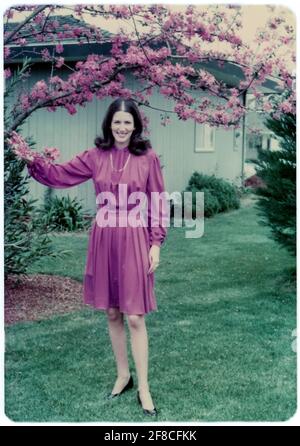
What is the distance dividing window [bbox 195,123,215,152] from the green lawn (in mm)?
5634

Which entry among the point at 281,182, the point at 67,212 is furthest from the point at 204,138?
the point at 281,182

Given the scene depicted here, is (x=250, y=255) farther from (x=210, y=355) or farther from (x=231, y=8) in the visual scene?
(x=231, y=8)

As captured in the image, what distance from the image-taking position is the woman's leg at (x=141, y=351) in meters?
3.34

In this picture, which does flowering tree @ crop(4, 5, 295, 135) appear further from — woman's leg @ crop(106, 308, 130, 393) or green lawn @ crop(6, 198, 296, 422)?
green lawn @ crop(6, 198, 296, 422)

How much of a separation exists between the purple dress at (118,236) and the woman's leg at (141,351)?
103mm

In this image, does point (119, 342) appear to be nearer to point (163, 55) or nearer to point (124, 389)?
point (124, 389)

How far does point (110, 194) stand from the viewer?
10.6 feet

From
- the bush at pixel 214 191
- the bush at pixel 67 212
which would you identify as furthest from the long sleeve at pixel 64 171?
the bush at pixel 214 191

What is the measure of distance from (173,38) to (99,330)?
2.18 meters

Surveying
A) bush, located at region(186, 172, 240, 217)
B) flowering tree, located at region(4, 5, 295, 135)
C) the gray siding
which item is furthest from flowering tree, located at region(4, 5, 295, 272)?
bush, located at region(186, 172, 240, 217)

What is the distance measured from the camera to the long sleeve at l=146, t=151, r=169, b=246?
329 centimetres

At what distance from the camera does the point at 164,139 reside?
35.3ft

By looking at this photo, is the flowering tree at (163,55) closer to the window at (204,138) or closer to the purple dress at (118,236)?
the purple dress at (118,236)
